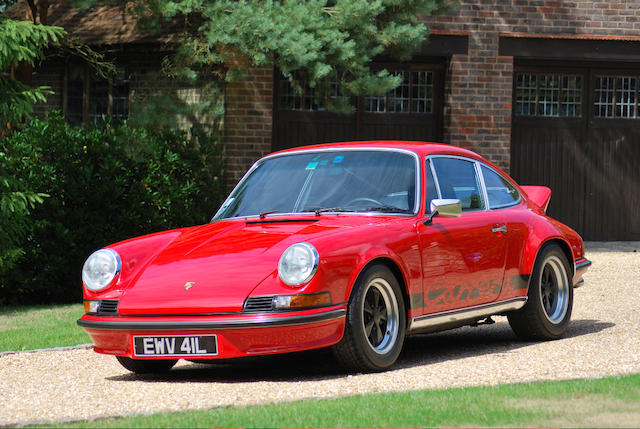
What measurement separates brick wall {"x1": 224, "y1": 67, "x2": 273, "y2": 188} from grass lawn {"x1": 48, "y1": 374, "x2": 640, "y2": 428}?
11.4 m

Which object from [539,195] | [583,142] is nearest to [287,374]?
[539,195]

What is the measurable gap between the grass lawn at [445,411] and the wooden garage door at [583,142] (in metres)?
13.3

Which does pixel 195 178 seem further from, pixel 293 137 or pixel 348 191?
pixel 348 191

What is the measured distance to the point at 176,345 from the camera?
656cm

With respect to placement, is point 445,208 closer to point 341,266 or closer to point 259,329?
point 341,266

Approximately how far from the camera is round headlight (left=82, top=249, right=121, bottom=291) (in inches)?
278

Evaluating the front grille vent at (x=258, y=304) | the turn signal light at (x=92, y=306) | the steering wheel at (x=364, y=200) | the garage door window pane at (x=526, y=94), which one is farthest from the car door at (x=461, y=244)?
the garage door window pane at (x=526, y=94)

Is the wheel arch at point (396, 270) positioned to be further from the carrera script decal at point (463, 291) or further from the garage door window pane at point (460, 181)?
the garage door window pane at point (460, 181)

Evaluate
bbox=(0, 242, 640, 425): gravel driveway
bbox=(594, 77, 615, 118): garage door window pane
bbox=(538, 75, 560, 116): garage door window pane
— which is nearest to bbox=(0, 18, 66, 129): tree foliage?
bbox=(0, 242, 640, 425): gravel driveway

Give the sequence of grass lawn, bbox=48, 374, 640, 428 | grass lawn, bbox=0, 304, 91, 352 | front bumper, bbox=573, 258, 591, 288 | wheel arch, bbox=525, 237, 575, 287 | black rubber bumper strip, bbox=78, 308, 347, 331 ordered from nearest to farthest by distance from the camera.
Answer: grass lawn, bbox=48, 374, 640, 428, black rubber bumper strip, bbox=78, 308, 347, 331, wheel arch, bbox=525, 237, 575, 287, front bumper, bbox=573, 258, 591, 288, grass lawn, bbox=0, 304, 91, 352

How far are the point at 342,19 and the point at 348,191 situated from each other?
21.6ft

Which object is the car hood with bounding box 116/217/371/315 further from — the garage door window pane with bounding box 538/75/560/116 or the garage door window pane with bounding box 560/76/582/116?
the garage door window pane with bounding box 560/76/582/116

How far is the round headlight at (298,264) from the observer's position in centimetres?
645

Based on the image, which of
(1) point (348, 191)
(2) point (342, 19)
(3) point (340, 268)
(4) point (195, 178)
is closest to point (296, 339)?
(3) point (340, 268)
